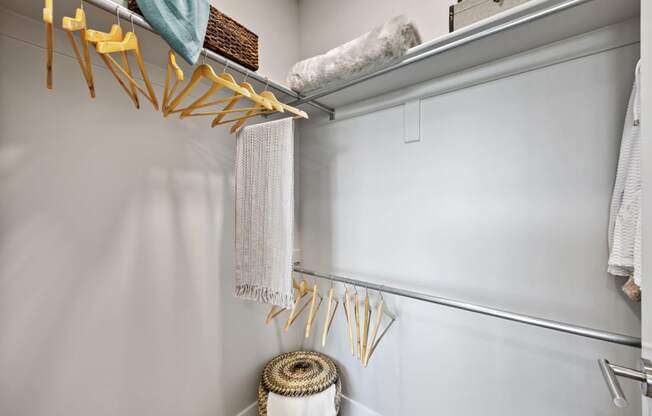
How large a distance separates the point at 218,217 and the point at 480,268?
1.33m

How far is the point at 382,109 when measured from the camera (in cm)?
148

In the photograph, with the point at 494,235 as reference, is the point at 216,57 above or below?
above

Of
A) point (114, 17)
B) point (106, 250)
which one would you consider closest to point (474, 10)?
point (114, 17)

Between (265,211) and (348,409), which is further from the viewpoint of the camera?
(348,409)

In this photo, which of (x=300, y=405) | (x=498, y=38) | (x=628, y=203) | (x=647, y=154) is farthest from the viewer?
(x=300, y=405)

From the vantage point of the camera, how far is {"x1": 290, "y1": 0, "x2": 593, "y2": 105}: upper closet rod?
0.81m

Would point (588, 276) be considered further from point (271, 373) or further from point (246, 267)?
point (271, 373)

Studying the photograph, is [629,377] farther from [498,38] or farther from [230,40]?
[230,40]

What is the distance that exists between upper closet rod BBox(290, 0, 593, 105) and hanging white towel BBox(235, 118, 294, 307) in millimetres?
351

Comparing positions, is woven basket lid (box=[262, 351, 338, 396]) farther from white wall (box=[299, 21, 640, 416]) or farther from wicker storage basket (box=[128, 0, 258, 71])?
wicker storage basket (box=[128, 0, 258, 71])

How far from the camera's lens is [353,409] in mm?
1632

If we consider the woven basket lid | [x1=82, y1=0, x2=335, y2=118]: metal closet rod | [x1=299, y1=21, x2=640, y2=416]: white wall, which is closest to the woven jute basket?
the woven basket lid

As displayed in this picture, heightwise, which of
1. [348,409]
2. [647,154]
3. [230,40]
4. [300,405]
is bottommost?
[348,409]

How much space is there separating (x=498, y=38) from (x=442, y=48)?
0.20m
